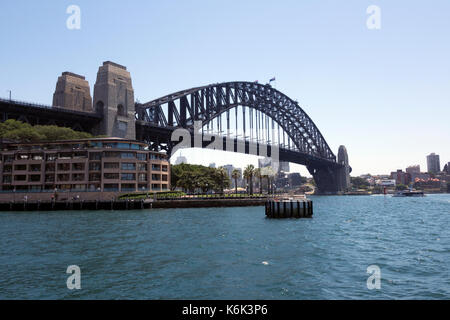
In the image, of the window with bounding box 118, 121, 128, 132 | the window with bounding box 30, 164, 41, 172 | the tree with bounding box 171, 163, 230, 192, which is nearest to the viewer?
the window with bounding box 30, 164, 41, 172

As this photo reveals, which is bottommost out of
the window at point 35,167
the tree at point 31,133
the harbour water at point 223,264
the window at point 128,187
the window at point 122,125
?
the harbour water at point 223,264

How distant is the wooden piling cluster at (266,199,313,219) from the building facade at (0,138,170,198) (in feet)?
140

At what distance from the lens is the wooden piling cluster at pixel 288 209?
199 ft

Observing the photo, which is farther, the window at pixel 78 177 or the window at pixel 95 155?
the window at pixel 95 155

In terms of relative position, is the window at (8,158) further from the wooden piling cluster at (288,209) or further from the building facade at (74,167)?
the wooden piling cluster at (288,209)

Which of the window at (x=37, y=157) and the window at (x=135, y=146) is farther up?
the window at (x=135, y=146)

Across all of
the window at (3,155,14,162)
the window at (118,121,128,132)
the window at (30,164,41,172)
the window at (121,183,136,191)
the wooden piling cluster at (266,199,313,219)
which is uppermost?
the window at (118,121,128,132)

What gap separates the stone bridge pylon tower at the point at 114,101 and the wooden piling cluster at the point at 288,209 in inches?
2428

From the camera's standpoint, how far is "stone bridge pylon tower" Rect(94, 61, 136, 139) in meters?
104

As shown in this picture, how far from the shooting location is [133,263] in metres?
24.1

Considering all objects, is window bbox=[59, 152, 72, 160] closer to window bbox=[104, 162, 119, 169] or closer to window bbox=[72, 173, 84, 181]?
window bbox=[72, 173, 84, 181]

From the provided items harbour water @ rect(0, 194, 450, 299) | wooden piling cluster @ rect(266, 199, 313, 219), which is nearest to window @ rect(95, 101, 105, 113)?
wooden piling cluster @ rect(266, 199, 313, 219)

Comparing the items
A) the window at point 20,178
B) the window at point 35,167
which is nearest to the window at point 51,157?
the window at point 35,167

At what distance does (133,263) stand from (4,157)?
3407 inches
